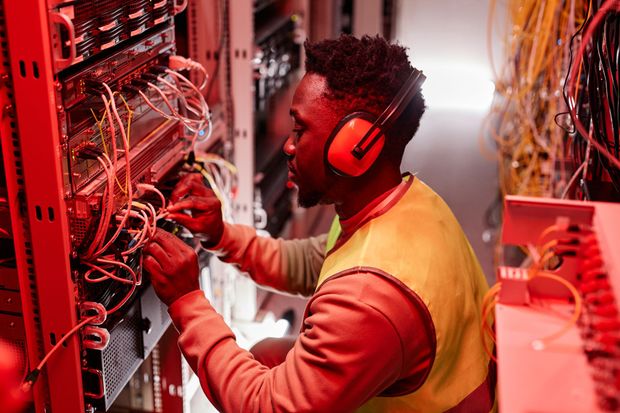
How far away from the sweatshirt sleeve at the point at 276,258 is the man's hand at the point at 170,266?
359mm

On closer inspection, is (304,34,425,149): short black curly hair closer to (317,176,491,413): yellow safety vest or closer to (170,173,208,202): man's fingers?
(317,176,491,413): yellow safety vest

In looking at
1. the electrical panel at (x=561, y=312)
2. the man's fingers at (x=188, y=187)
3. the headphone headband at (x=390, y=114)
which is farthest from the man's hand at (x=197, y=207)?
the electrical panel at (x=561, y=312)

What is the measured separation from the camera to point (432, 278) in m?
1.46

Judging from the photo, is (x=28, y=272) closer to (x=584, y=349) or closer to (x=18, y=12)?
(x=18, y=12)

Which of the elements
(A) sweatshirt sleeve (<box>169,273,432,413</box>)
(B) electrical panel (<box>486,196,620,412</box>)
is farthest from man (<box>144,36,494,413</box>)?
(B) electrical panel (<box>486,196,620,412</box>)

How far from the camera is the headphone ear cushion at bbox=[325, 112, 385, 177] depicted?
4.87ft

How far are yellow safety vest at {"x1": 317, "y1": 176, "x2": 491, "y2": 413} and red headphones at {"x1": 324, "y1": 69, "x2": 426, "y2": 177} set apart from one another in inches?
5.5

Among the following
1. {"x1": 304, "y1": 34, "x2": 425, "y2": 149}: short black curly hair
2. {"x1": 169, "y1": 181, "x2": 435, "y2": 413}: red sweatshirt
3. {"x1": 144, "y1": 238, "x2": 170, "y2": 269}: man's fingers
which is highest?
{"x1": 304, "y1": 34, "x2": 425, "y2": 149}: short black curly hair

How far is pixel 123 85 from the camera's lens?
162 cm

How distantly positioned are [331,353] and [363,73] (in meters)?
0.57

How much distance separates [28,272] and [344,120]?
0.70 metres

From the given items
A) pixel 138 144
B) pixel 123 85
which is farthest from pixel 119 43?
pixel 138 144

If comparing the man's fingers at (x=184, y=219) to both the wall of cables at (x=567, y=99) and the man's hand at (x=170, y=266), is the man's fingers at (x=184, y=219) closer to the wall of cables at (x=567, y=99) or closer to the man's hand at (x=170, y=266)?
the man's hand at (x=170, y=266)

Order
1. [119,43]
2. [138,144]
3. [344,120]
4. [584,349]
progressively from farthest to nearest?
[138,144] < [119,43] < [344,120] < [584,349]
